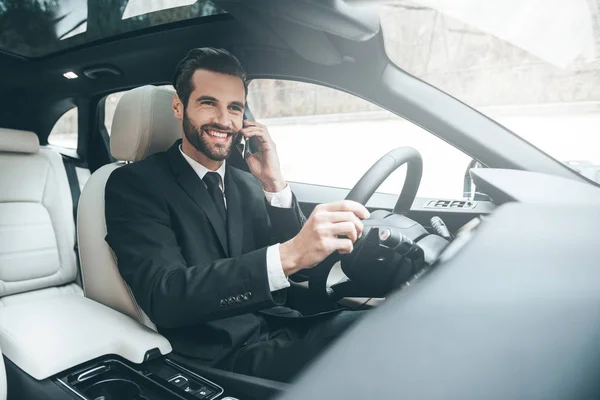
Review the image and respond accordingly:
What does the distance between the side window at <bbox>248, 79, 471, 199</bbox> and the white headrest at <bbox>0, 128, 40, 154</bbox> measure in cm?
88

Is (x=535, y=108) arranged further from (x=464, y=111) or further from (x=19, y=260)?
(x=19, y=260)

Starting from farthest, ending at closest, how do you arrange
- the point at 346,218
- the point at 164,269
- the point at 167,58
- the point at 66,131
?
the point at 66,131 < the point at 167,58 < the point at 164,269 < the point at 346,218

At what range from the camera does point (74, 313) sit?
126 centimetres

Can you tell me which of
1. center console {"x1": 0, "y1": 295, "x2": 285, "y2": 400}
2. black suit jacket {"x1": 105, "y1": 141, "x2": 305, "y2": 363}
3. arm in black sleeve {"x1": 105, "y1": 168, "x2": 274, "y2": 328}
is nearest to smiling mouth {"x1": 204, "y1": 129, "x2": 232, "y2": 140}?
black suit jacket {"x1": 105, "y1": 141, "x2": 305, "y2": 363}

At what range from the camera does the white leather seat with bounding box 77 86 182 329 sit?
122cm

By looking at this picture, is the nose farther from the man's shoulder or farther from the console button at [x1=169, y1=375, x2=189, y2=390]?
the console button at [x1=169, y1=375, x2=189, y2=390]

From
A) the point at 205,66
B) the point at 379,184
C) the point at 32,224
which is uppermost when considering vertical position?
the point at 205,66

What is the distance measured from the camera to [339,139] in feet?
6.81

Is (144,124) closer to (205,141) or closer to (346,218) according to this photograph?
(205,141)

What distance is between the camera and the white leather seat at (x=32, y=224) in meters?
1.68

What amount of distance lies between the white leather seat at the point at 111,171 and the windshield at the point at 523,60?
2.15ft

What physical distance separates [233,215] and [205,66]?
410mm

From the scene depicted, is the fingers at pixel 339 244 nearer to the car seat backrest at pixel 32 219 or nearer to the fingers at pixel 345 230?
the fingers at pixel 345 230

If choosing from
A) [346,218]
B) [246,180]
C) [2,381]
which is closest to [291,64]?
[246,180]
